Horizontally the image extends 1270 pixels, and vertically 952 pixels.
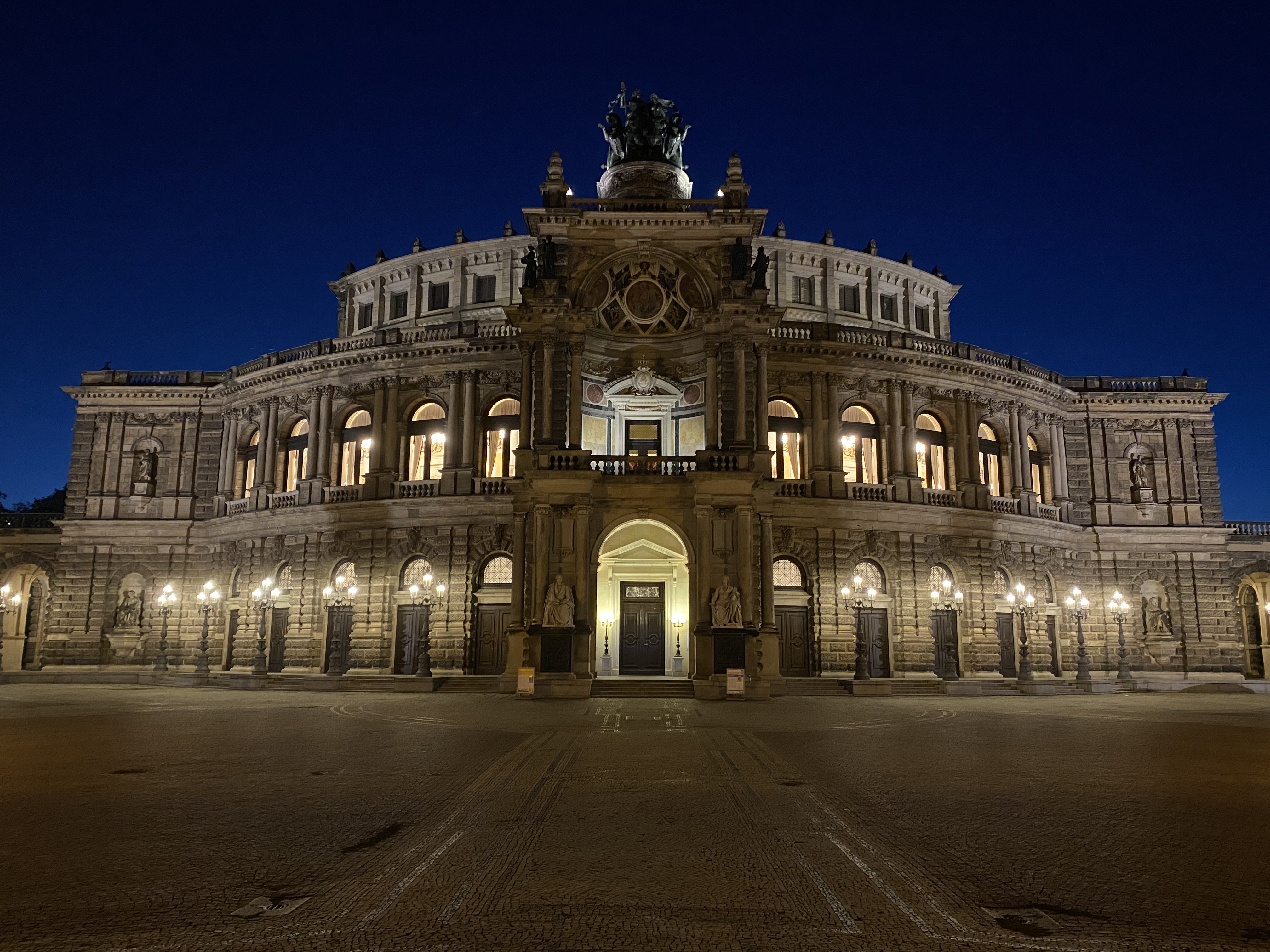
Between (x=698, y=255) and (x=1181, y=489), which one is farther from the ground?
(x=698, y=255)

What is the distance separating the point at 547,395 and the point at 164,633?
21.2 m

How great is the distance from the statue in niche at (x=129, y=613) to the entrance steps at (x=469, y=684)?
19921 mm

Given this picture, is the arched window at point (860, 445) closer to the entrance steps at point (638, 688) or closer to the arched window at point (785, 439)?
the arched window at point (785, 439)

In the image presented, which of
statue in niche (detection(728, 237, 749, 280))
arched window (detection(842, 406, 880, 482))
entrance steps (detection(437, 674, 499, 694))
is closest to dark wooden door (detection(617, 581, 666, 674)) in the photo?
entrance steps (detection(437, 674, 499, 694))

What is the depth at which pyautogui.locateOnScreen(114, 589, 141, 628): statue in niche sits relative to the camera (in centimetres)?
4669

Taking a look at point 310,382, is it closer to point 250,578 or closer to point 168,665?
point 250,578

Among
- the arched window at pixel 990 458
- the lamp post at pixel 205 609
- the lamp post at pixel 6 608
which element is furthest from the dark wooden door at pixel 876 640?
the lamp post at pixel 6 608

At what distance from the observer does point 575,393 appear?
36.2 metres

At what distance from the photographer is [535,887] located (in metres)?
7.52

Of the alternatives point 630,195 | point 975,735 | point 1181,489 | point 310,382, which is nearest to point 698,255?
point 630,195

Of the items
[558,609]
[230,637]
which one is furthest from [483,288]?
[558,609]

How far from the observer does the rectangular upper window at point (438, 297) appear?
169 ft

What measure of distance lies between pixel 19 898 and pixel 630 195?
40525mm

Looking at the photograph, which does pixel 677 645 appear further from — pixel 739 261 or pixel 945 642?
pixel 739 261
